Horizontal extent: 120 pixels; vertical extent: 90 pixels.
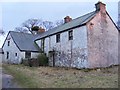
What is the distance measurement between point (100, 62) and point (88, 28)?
13.6 feet

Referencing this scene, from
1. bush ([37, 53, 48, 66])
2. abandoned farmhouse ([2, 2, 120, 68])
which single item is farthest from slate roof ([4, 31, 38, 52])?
abandoned farmhouse ([2, 2, 120, 68])

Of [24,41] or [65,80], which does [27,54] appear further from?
[65,80]

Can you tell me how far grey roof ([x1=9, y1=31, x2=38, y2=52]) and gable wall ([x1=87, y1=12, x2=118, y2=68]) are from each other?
12287mm

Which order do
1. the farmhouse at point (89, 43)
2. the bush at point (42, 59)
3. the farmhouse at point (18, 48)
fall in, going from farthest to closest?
the farmhouse at point (18, 48), the bush at point (42, 59), the farmhouse at point (89, 43)

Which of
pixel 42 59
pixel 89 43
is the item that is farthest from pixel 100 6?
pixel 42 59

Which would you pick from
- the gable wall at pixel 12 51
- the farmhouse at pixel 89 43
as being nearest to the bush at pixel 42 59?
the farmhouse at pixel 89 43

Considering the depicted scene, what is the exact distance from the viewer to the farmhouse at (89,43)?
25150mm

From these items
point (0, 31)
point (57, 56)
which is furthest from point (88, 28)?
point (0, 31)

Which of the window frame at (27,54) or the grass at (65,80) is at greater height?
the window frame at (27,54)

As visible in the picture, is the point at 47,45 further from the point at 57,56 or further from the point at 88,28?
the point at 88,28

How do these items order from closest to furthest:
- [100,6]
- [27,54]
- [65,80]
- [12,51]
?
[65,80], [100,6], [27,54], [12,51]

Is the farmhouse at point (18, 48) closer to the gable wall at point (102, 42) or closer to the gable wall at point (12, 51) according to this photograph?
the gable wall at point (12, 51)

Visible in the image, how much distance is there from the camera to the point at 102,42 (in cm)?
2667

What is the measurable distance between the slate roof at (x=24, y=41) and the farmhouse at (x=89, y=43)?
597 cm
